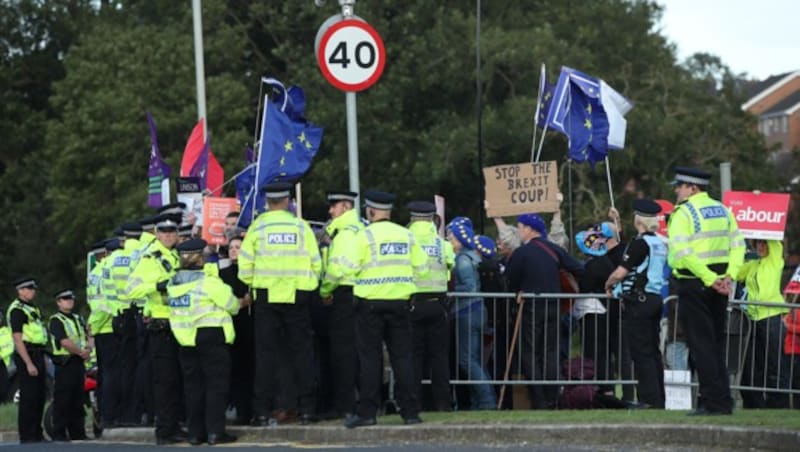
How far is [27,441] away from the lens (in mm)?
19422

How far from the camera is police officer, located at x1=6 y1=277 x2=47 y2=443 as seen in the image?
63.2 feet

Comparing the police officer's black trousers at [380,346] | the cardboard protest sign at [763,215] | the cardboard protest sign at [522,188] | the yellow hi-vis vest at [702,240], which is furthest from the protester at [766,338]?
the police officer's black trousers at [380,346]

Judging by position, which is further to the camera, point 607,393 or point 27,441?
point 27,441

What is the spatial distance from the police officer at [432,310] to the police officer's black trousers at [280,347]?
0.99 m

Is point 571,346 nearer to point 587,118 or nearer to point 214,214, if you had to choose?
point 587,118

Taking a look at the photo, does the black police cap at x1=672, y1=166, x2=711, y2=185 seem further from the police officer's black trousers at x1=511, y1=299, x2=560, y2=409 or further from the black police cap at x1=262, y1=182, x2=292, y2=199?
the black police cap at x1=262, y1=182, x2=292, y2=199

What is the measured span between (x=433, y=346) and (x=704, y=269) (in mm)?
3268

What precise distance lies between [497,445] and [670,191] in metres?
28.9

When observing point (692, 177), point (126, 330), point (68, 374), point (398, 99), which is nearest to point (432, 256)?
point (692, 177)

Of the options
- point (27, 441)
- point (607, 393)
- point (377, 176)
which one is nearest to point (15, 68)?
point (377, 176)

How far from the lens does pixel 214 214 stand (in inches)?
762

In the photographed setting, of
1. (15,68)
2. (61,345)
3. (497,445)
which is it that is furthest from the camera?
(15,68)

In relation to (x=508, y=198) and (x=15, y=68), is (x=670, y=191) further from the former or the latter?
(x=508, y=198)

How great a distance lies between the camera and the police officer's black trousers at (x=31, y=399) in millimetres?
19375
